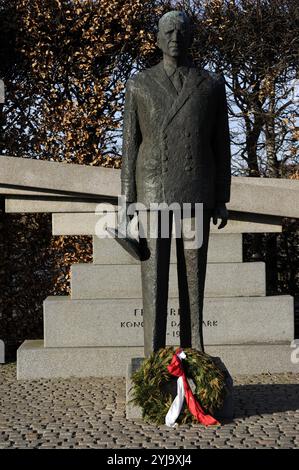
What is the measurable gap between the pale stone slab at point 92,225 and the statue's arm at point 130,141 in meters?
2.75

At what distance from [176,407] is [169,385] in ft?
0.55

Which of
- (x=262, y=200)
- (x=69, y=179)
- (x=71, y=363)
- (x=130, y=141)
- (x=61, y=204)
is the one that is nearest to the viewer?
(x=130, y=141)

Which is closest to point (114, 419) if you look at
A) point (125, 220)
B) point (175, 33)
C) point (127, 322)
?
point (125, 220)

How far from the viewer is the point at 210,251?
8.20 m

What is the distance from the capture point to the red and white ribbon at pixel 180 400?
5285 millimetres

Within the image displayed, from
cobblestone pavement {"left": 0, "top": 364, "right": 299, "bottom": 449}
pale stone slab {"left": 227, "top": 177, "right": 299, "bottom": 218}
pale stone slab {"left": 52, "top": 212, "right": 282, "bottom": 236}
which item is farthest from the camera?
pale stone slab {"left": 52, "top": 212, "right": 282, "bottom": 236}

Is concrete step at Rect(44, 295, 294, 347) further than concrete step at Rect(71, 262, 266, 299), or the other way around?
concrete step at Rect(71, 262, 266, 299)

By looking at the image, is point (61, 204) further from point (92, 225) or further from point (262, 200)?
point (262, 200)

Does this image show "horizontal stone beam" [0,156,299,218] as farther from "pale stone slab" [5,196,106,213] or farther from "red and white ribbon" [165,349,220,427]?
"red and white ribbon" [165,349,220,427]

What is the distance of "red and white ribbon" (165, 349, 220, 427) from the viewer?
17.3ft

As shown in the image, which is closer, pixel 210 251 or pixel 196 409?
pixel 196 409

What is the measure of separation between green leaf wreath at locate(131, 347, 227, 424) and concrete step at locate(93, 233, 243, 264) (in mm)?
2846

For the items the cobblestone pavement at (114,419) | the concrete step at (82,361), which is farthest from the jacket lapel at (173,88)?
the concrete step at (82,361)

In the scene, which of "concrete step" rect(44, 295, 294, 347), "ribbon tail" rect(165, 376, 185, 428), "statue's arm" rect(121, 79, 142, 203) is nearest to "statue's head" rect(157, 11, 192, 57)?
"statue's arm" rect(121, 79, 142, 203)
